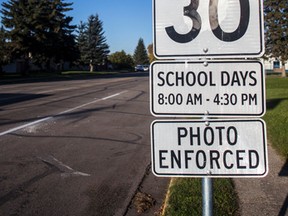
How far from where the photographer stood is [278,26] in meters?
45.6

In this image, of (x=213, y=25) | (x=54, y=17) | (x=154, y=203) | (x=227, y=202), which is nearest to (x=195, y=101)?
(x=213, y=25)

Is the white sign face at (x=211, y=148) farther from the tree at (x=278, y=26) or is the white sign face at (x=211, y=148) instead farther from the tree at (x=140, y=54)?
the tree at (x=140, y=54)

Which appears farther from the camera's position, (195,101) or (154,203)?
(154,203)

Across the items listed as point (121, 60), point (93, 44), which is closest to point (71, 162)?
point (93, 44)

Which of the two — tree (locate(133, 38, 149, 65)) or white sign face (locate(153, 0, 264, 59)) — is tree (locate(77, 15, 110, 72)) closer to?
tree (locate(133, 38, 149, 65))

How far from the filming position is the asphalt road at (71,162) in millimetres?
5625

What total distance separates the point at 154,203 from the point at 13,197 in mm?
1879

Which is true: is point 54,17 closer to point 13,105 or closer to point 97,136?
point 13,105

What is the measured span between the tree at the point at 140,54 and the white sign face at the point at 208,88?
140 m

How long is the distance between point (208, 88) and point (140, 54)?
142 meters

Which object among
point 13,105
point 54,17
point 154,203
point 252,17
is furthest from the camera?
point 54,17

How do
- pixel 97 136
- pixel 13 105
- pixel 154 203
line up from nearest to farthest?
pixel 154 203, pixel 97 136, pixel 13 105

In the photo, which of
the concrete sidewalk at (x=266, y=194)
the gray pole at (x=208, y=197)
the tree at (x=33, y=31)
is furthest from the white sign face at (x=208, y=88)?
the tree at (x=33, y=31)

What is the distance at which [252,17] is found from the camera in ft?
8.71
